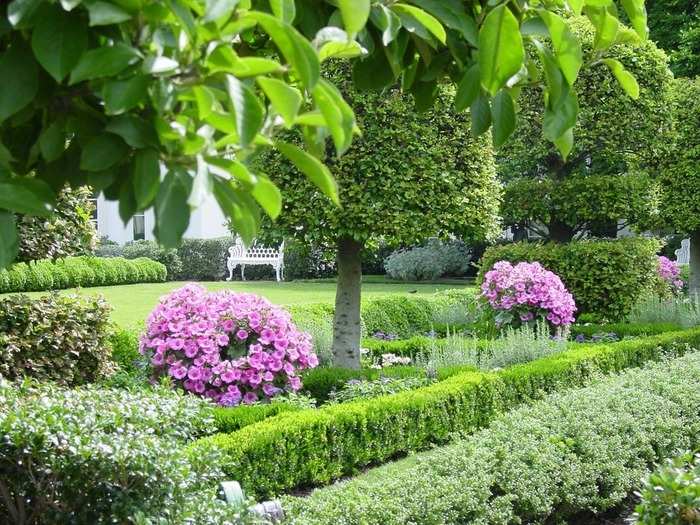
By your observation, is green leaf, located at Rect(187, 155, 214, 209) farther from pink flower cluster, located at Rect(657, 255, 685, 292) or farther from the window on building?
the window on building

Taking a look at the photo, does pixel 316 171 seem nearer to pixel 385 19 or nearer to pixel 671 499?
pixel 385 19

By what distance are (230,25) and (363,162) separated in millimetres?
6381

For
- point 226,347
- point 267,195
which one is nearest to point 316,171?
point 267,195

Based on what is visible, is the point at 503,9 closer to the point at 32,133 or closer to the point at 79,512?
the point at 32,133

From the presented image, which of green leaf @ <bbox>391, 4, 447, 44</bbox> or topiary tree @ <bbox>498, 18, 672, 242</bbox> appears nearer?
green leaf @ <bbox>391, 4, 447, 44</bbox>

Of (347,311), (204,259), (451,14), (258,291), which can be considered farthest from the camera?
(204,259)

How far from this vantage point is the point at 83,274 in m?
19.9

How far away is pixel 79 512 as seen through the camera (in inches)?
126

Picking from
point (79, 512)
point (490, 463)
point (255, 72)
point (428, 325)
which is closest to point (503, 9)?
point (255, 72)

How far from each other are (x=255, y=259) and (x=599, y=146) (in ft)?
43.9

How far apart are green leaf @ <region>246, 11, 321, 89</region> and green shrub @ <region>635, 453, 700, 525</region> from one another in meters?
2.76

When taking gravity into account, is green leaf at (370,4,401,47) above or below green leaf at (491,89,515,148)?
above

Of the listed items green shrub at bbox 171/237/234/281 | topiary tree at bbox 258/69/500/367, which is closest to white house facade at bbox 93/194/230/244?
green shrub at bbox 171/237/234/281

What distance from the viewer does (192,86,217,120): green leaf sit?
3.08ft
